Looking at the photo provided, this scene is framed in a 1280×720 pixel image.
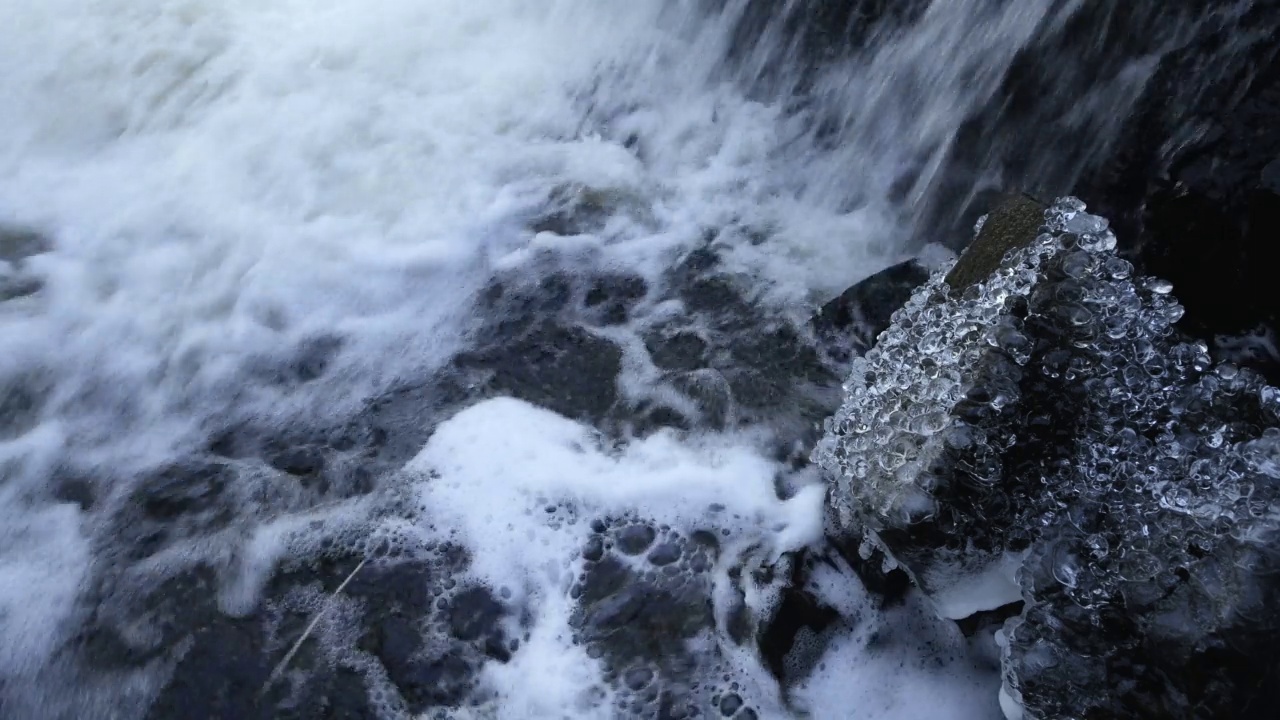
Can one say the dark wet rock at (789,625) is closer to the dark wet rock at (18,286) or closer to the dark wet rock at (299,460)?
the dark wet rock at (299,460)

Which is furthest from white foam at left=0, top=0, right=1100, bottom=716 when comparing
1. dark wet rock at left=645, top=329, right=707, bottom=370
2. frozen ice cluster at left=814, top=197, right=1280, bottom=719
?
frozen ice cluster at left=814, top=197, right=1280, bottom=719

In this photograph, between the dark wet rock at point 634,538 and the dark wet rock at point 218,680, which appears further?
the dark wet rock at point 634,538

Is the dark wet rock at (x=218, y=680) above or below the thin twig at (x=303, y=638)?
below

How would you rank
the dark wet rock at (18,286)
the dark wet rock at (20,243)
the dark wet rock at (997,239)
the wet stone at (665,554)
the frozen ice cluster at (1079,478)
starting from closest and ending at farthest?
the frozen ice cluster at (1079,478)
the dark wet rock at (997,239)
the wet stone at (665,554)
the dark wet rock at (18,286)
the dark wet rock at (20,243)

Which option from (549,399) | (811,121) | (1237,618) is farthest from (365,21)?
(1237,618)

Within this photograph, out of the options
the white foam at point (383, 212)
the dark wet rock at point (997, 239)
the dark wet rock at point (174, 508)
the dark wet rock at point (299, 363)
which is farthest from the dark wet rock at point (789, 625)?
the dark wet rock at point (299, 363)

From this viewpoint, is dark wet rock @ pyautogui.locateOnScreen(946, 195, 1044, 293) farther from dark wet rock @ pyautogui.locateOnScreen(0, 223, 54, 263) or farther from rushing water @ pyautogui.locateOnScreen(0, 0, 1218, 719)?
dark wet rock @ pyautogui.locateOnScreen(0, 223, 54, 263)

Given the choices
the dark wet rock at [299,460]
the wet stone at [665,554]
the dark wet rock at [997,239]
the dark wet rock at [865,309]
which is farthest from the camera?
the dark wet rock at [865,309]

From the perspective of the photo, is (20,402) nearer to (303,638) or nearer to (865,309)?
(303,638)

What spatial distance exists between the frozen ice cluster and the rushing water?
381mm

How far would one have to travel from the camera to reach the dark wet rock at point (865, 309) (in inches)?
122

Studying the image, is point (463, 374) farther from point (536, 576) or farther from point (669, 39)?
point (669, 39)

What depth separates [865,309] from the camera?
3125 millimetres

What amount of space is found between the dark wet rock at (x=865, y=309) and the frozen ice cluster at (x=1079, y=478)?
78 cm
